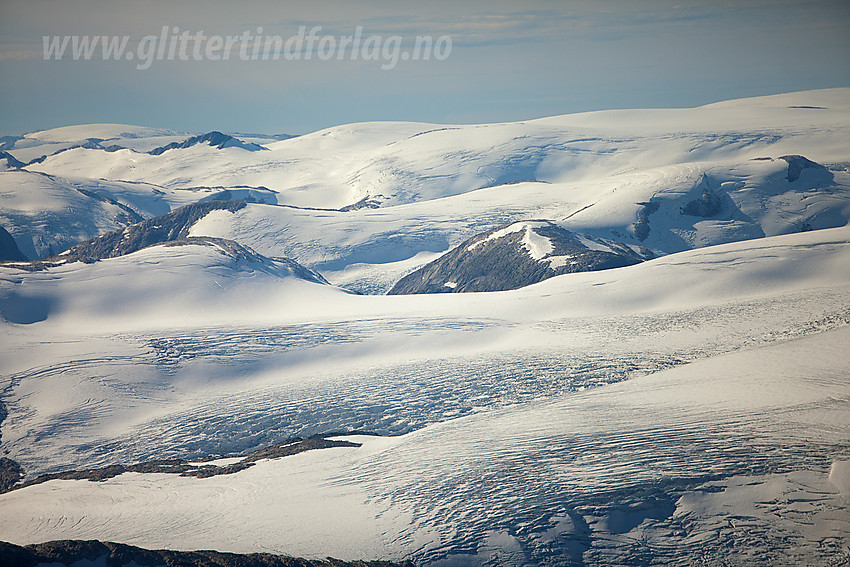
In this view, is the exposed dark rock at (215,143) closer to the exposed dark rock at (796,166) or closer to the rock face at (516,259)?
the rock face at (516,259)

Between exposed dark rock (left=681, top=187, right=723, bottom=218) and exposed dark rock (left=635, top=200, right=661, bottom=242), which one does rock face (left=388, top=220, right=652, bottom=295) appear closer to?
exposed dark rock (left=635, top=200, right=661, bottom=242)

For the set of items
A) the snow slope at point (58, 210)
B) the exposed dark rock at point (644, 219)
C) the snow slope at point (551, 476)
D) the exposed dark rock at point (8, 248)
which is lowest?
the snow slope at point (551, 476)

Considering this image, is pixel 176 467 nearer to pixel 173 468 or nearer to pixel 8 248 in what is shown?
pixel 173 468

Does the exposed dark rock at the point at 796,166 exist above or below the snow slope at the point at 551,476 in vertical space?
above

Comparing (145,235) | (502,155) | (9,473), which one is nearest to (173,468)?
(9,473)

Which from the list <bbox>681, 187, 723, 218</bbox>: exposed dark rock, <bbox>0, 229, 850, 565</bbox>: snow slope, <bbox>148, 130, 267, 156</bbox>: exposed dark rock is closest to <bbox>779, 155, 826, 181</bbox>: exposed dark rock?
<bbox>681, 187, 723, 218</bbox>: exposed dark rock

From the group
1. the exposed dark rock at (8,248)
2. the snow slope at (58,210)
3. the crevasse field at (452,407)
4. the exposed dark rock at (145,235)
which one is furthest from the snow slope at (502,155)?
the crevasse field at (452,407)

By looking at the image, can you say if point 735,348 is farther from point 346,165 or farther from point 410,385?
point 346,165
